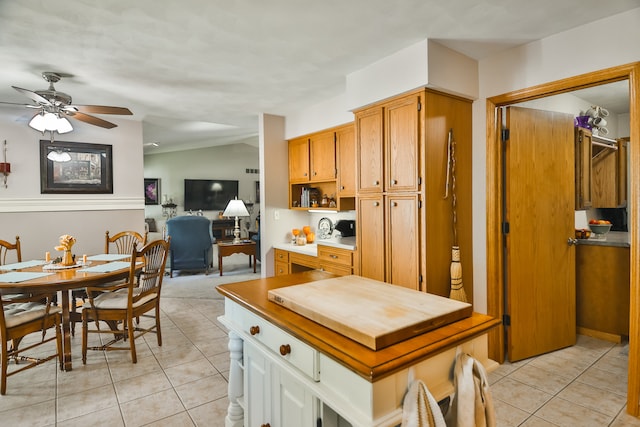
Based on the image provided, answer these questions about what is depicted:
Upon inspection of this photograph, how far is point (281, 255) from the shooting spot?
450 cm

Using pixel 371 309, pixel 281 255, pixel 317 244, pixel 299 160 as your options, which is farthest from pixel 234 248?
pixel 371 309

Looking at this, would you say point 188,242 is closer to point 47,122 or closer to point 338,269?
point 47,122

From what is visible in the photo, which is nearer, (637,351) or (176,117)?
(637,351)

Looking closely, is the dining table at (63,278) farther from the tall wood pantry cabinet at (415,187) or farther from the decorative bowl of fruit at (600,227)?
the decorative bowl of fruit at (600,227)

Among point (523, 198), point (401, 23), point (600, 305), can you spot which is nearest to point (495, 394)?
point (523, 198)

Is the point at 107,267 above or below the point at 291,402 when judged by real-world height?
above

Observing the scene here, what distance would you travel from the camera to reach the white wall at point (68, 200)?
13.4 ft

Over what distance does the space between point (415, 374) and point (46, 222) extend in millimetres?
4838

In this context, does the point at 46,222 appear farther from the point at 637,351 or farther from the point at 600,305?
the point at 600,305

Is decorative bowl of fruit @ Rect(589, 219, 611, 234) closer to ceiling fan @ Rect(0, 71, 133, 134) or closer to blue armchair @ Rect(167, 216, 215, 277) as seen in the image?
ceiling fan @ Rect(0, 71, 133, 134)

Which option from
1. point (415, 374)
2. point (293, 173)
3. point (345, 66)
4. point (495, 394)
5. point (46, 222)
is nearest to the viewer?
point (415, 374)

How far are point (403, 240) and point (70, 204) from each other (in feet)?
13.5

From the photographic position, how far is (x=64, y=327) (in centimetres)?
279

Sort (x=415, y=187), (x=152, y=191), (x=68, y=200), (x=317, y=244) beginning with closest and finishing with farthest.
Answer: (x=415, y=187) → (x=317, y=244) → (x=68, y=200) → (x=152, y=191)
